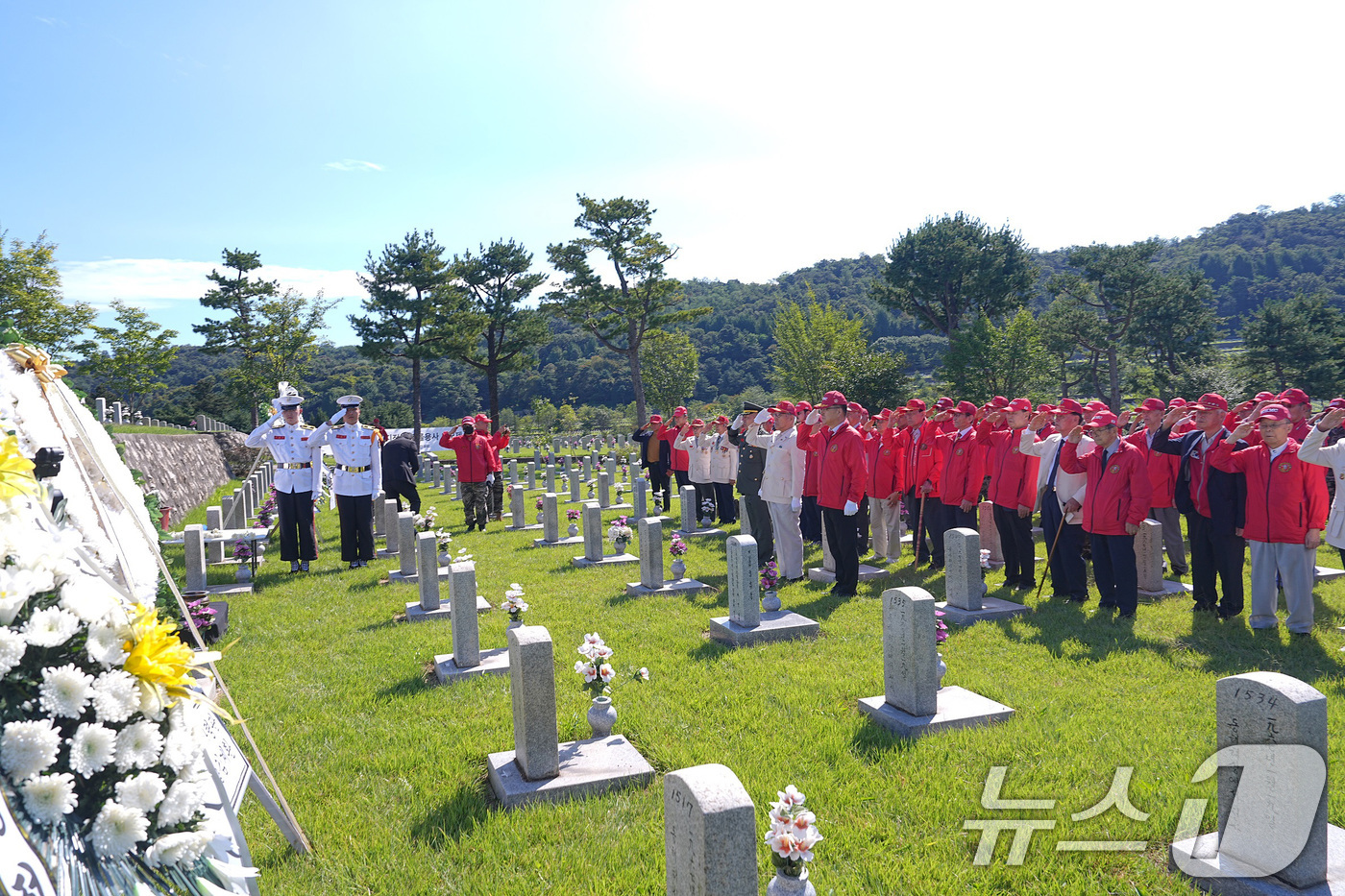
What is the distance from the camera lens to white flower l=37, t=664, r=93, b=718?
211cm

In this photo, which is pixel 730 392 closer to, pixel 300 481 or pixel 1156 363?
pixel 1156 363

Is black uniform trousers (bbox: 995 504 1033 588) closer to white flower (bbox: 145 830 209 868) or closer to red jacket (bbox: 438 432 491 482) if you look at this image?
white flower (bbox: 145 830 209 868)

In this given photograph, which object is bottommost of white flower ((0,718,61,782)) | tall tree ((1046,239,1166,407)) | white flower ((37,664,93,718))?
white flower ((0,718,61,782))

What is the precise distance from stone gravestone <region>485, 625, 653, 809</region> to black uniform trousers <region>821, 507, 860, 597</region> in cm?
498

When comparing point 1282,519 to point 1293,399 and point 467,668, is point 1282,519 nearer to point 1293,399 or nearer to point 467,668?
point 1293,399

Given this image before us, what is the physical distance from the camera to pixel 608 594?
388 inches

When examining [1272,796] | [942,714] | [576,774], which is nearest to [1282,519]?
[942,714]

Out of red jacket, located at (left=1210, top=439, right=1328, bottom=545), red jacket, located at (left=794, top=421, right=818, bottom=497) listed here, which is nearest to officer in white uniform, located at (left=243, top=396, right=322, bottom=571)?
red jacket, located at (left=794, top=421, right=818, bottom=497)

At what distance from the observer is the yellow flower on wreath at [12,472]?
7.55 ft

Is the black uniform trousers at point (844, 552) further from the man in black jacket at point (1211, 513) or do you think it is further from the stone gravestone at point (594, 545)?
the stone gravestone at point (594, 545)

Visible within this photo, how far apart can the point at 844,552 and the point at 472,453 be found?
9.07m

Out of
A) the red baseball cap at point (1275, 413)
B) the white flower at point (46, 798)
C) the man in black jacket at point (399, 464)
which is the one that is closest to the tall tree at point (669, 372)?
the man in black jacket at point (399, 464)

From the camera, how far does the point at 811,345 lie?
5156cm

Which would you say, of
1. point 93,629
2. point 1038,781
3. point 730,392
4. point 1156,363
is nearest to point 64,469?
point 93,629
